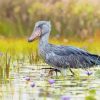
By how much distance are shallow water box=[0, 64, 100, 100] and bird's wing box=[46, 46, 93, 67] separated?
0.70ft

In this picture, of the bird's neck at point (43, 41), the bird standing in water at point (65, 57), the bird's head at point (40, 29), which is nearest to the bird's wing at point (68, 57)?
the bird standing in water at point (65, 57)

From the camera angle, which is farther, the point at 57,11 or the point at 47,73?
the point at 57,11

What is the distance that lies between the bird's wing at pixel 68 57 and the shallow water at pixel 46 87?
0.21m

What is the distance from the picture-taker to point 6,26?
19.2m

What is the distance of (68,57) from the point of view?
10102mm

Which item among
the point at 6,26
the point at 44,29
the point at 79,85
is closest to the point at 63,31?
the point at 6,26

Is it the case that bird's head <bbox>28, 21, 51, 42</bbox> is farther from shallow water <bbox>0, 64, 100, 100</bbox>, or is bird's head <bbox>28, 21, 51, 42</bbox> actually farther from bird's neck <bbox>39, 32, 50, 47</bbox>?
shallow water <bbox>0, 64, 100, 100</bbox>

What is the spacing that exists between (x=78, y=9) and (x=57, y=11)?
0.69 metres

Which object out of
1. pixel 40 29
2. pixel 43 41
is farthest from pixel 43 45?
pixel 40 29

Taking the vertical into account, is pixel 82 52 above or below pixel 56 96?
above

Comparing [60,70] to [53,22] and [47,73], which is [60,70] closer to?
[47,73]

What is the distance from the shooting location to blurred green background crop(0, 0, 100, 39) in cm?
1920

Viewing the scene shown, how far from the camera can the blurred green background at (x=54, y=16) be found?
19.2 metres

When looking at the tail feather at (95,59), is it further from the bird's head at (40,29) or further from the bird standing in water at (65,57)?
the bird's head at (40,29)
